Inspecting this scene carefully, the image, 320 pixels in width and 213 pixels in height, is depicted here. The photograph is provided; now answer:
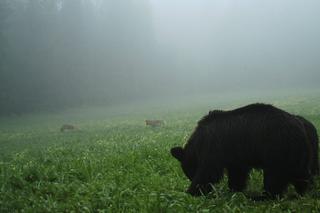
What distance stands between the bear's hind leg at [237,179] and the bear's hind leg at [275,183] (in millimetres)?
880

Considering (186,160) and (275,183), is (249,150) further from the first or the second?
(186,160)

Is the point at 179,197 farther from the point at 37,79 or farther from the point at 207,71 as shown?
the point at 207,71

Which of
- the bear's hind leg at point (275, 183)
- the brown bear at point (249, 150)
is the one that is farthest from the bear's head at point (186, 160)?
the bear's hind leg at point (275, 183)

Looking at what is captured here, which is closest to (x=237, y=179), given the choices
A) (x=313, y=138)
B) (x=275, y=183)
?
(x=275, y=183)

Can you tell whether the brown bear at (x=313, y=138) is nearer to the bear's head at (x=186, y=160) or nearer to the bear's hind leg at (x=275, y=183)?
the bear's hind leg at (x=275, y=183)

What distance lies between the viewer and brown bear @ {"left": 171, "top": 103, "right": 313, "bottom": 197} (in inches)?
287

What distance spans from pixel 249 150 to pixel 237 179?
923 mm

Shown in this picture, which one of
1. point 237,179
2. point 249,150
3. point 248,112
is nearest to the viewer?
point 249,150

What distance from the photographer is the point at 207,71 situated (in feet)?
330

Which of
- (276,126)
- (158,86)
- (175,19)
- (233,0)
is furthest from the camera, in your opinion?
(233,0)

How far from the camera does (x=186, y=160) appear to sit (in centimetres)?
883

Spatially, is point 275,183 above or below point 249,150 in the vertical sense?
below

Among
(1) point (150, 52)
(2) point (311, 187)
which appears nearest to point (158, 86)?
(1) point (150, 52)

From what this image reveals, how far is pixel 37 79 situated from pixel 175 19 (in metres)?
52.0
